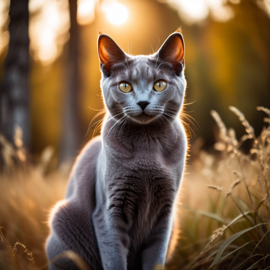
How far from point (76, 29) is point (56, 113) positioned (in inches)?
190

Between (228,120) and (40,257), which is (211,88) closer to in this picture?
(228,120)

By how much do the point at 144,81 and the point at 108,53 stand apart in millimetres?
306

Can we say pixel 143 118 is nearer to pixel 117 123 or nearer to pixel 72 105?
pixel 117 123

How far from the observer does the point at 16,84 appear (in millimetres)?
3477

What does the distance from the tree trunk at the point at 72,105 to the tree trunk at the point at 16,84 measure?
96cm

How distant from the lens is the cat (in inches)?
55.0

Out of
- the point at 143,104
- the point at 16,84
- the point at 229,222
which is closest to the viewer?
the point at 143,104

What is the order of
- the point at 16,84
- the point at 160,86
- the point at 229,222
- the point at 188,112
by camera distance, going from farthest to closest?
the point at 16,84
the point at 188,112
the point at 229,222
the point at 160,86

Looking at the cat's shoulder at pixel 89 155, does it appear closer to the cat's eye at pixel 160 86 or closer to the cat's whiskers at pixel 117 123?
the cat's whiskers at pixel 117 123

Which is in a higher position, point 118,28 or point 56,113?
point 118,28

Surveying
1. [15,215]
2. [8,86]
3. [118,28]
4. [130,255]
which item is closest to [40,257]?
[15,215]

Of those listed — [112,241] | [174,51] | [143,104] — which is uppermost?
[174,51]

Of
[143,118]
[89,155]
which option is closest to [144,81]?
[143,118]

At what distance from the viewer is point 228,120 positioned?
16.3ft
